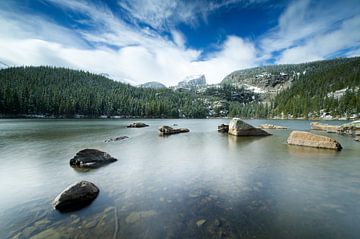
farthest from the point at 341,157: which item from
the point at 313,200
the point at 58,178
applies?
the point at 58,178

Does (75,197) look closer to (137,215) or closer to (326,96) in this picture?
(137,215)

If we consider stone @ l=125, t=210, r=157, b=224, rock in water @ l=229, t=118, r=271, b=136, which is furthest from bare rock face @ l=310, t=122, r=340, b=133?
stone @ l=125, t=210, r=157, b=224

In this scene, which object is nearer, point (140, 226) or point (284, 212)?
point (140, 226)

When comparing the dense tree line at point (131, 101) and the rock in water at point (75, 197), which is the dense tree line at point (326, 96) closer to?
the dense tree line at point (131, 101)

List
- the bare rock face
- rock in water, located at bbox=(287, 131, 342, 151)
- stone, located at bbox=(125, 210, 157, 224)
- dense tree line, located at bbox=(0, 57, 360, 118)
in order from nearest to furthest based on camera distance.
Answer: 1. stone, located at bbox=(125, 210, 157, 224)
2. rock in water, located at bbox=(287, 131, 342, 151)
3. the bare rock face
4. dense tree line, located at bbox=(0, 57, 360, 118)

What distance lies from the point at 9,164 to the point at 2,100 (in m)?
110

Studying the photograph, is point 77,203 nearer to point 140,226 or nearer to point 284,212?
point 140,226

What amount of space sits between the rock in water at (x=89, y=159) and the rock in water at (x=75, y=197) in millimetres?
5842

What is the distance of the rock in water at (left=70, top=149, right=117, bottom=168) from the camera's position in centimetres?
1420

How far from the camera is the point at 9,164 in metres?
15.2

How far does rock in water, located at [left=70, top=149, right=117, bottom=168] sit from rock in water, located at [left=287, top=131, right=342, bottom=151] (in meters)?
21.6

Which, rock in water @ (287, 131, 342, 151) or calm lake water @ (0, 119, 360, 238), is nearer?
calm lake water @ (0, 119, 360, 238)

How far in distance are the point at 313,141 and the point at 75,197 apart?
23943mm

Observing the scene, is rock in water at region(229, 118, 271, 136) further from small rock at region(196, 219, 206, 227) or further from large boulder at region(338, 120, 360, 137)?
small rock at region(196, 219, 206, 227)
